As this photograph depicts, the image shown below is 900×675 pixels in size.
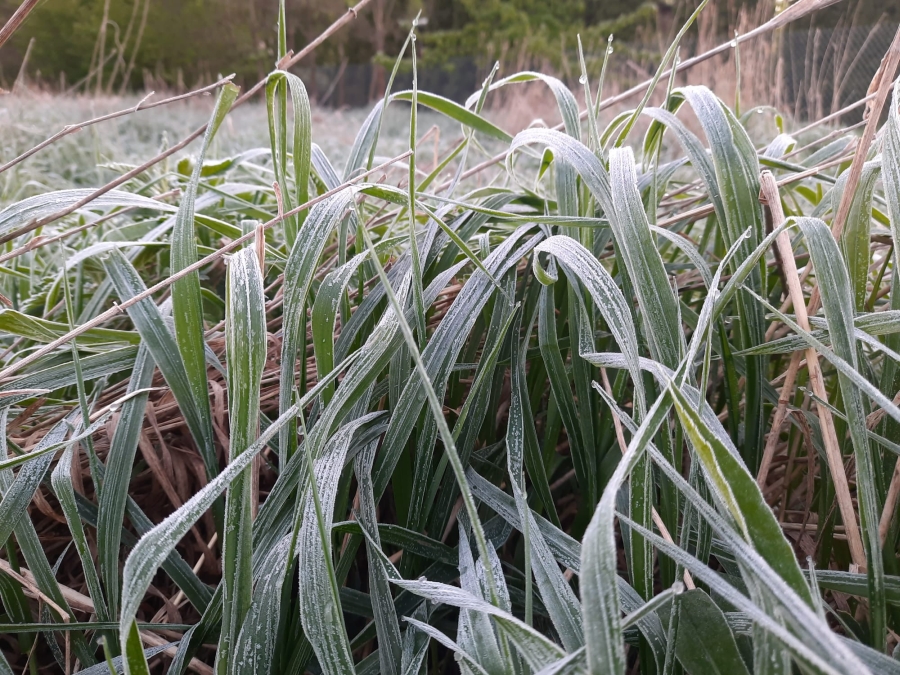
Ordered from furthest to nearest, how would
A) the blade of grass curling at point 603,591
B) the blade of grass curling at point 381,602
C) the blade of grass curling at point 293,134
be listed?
1. the blade of grass curling at point 293,134
2. the blade of grass curling at point 381,602
3. the blade of grass curling at point 603,591

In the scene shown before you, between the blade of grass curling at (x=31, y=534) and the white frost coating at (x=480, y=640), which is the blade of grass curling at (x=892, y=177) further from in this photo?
the blade of grass curling at (x=31, y=534)

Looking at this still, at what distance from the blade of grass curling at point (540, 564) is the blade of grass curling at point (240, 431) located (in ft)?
0.41

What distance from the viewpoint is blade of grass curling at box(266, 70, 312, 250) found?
42 cm

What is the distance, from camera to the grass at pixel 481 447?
0.23 m

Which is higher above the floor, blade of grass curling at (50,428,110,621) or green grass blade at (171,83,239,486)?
green grass blade at (171,83,239,486)

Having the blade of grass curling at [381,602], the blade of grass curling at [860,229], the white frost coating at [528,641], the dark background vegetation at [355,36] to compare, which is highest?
the dark background vegetation at [355,36]

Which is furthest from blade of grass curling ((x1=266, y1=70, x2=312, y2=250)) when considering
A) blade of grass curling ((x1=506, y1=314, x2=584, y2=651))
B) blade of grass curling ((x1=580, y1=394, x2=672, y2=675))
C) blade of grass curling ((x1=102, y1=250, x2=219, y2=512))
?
blade of grass curling ((x1=580, y1=394, x2=672, y2=675))

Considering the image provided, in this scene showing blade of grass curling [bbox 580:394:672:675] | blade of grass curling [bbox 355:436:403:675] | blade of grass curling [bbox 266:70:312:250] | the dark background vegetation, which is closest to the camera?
blade of grass curling [bbox 580:394:672:675]

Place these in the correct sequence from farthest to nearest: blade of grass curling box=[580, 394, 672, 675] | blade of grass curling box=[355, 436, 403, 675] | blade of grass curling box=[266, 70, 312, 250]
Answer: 1. blade of grass curling box=[266, 70, 312, 250]
2. blade of grass curling box=[355, 436, 403, 675]
3. blade of grass curling box=[580, 394, 672, 675]

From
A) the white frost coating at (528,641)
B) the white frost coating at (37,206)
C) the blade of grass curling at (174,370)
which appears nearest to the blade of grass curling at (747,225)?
the white frost coating at (528,641)

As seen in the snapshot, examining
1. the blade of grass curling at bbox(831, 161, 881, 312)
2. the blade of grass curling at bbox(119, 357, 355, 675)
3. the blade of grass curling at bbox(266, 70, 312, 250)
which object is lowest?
the blade of grass curling at bbox(119, 357, 355, 675)

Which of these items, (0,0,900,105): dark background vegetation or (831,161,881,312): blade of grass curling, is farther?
(0,0,900,105): dark background vegetation

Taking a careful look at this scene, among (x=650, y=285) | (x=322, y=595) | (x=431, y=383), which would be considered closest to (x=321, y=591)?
(x=322, y=595)

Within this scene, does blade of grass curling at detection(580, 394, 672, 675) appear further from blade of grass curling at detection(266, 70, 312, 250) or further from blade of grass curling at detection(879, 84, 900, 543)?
blade of grass curling at detection(266, 70, 312, 250)
